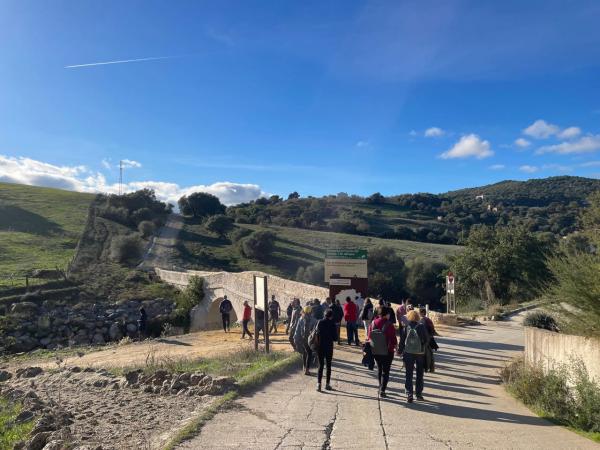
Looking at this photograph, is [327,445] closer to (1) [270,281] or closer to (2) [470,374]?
(2) [470,374]

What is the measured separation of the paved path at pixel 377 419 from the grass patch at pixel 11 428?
380cm

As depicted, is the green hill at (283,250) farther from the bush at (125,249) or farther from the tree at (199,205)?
the tree at (199,205)

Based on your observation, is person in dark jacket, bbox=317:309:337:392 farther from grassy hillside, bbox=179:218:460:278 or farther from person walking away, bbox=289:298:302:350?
grassy hillside, bbox=179:218:460:278

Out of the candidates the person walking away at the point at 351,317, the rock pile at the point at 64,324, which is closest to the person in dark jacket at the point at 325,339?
the person walking away at the point at 351,317

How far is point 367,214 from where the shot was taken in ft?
297

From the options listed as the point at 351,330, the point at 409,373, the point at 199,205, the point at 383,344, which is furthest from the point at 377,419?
the point at 199,205

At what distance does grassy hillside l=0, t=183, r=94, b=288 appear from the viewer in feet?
151

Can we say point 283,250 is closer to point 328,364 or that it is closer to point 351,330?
point 351,330

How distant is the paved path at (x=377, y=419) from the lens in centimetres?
620

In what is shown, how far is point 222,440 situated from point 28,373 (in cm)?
1207

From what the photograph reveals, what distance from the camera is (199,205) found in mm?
85062

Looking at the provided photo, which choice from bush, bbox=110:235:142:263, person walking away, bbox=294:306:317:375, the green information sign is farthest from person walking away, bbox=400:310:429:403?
bush, bbox=110:235:142:263

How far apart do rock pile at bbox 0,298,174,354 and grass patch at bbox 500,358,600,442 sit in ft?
80.9

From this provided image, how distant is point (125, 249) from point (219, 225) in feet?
56.9
